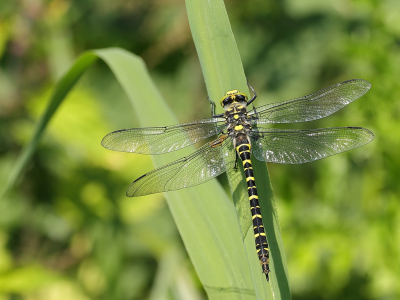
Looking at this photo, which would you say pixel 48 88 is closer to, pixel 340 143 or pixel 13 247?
pixel 13 247

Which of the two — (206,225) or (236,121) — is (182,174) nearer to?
(206,225)

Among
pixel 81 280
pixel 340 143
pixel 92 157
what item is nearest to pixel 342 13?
pixel 340 143

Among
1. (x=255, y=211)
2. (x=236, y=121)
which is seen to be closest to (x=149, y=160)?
(x=236, y=121)

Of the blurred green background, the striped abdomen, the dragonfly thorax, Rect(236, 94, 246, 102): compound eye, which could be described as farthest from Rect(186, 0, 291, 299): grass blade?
the blurred green background

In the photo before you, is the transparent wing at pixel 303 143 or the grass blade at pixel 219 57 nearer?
the grass blade at pixel 219 57

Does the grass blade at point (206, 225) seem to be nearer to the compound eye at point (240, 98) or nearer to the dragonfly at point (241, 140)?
the dragonfly at point (241, 140)

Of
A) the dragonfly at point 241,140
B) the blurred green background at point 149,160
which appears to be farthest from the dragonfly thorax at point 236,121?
the blurred green background at point 149,160
